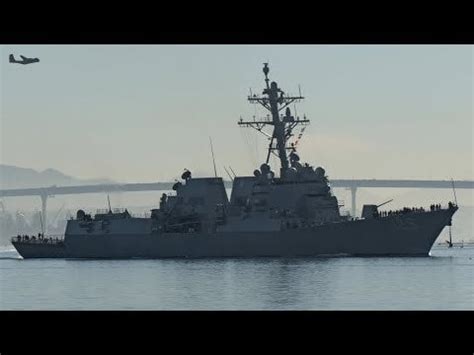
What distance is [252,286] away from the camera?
36469 millimetres

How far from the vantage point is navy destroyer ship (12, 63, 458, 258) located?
57219 millimetres

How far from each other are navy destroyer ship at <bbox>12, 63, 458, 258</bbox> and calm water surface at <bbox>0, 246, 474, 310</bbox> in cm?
190

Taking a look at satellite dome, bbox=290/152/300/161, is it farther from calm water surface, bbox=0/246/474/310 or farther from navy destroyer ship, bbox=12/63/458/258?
calm water surface, bbox=0/246/474/310

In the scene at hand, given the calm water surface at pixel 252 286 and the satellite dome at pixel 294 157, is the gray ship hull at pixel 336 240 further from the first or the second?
the satellite dome at pixel 294 157

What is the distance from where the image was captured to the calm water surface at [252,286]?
2978 centimetres

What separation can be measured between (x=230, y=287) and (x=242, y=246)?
2332cm

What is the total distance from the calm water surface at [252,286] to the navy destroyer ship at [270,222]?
1.90 meters

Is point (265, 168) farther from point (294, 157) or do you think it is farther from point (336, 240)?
point (336, 240)

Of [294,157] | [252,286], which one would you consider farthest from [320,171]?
[252,286]

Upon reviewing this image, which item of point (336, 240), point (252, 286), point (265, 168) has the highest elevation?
point (265, 168)

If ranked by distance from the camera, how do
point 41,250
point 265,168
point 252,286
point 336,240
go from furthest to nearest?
point 41,250 < point 265,168 < point 336,240 < point 252,286

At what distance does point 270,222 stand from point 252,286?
856 inches
